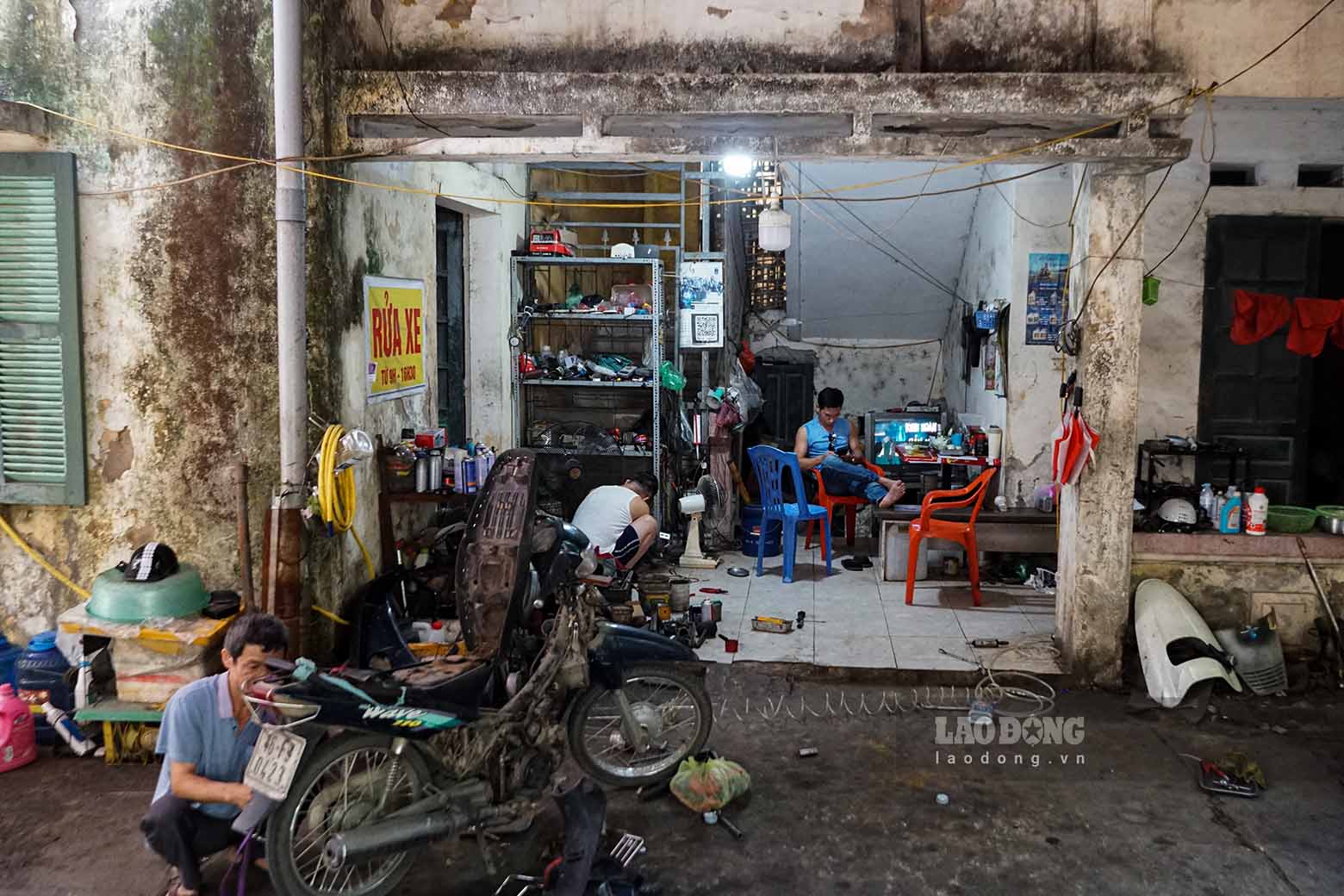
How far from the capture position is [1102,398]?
6242mm

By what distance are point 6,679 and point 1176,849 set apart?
6.05 meters

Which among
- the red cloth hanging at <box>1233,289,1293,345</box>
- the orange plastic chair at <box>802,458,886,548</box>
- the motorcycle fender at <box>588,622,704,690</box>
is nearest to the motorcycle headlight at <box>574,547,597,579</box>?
the motorcycle fender at <box>588,622,704,690</box>

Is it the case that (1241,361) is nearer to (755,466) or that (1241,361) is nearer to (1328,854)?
(755,466)

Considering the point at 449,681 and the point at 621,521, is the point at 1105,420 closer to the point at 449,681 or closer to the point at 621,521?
the point at 621,521

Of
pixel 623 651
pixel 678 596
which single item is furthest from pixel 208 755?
pixel 678 596

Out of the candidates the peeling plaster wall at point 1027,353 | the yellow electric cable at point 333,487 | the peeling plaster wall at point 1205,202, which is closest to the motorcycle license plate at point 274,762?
the yellow electric cable at point 333,487

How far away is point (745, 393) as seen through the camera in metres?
10.8

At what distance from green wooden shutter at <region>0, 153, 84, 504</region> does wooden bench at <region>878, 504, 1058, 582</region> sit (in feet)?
19.2

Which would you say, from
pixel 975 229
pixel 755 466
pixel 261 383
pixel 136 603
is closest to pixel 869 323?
pixel 975 229

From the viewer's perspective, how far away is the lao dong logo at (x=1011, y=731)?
5.60 m

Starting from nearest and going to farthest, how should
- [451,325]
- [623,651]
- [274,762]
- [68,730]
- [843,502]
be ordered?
[274,762] < [623,651] < [68,730] < [451,325] < [843,502]

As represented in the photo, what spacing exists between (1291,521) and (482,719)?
18.2 feet

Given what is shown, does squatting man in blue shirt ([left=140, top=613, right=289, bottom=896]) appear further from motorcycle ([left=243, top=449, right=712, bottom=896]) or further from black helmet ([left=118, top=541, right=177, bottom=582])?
black helmet ([left=118, top=541, right=177, bottom=582])

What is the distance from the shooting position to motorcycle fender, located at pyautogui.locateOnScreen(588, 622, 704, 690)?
484cm
